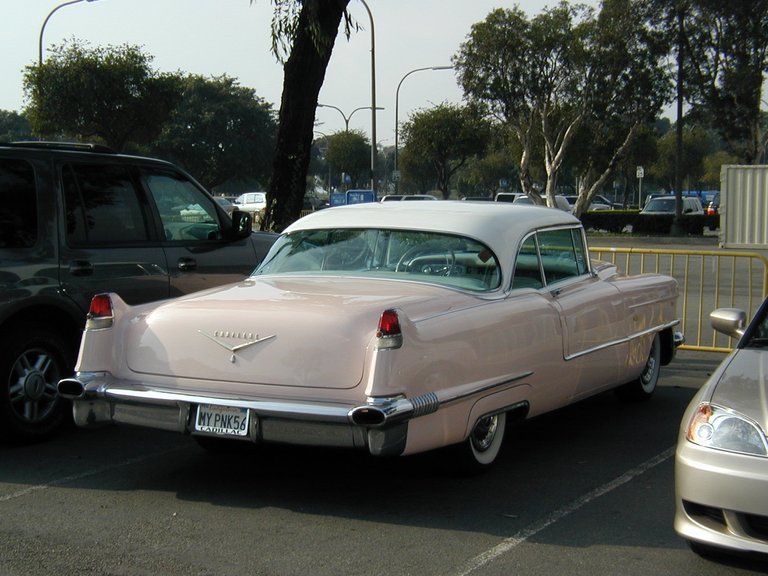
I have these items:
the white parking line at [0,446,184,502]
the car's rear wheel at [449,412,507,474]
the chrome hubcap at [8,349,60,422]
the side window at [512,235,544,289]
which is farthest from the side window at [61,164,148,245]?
the car's rear wheel at [449,412,507,474]

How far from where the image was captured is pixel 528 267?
6.79m

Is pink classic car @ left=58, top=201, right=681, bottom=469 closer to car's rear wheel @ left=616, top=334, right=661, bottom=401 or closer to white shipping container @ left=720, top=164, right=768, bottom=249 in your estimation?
car's rear wheel @ left=616, top=334, right=661, bottom=401

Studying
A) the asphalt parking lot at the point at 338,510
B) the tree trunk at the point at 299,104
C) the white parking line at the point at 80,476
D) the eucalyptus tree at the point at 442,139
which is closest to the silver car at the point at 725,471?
the asphalt parking lot at the point at 338,510

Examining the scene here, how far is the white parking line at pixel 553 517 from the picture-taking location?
4.79m

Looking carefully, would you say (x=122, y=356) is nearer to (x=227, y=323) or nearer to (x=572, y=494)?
(x=227, y=323)

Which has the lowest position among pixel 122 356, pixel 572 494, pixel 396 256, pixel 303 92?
pixel 572 494

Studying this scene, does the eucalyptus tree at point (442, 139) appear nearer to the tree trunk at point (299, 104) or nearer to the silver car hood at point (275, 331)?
the tree trunk at point (299, 104)

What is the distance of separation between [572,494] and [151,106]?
3459 cm

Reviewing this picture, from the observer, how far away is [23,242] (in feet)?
23.3

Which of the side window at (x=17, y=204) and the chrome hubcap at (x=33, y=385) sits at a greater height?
the side window at (x=17, y=204)

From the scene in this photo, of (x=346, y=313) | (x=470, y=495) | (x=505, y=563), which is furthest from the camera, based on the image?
(x=470, y=495)

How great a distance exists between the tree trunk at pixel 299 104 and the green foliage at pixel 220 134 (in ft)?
192

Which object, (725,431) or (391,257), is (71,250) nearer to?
(391,257)

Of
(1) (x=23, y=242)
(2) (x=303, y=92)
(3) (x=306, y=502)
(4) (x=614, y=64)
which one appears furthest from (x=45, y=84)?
(3) (x=306, y=502)
